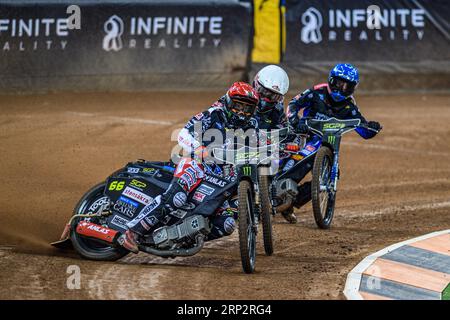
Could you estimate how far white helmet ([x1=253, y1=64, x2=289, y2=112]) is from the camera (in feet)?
36.6

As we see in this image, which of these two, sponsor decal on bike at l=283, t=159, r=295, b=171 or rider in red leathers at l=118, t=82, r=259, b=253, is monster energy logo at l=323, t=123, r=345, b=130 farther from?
rider in red leathers at l=118, t=82, r=259, b=253

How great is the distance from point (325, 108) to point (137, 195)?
3.43 metres

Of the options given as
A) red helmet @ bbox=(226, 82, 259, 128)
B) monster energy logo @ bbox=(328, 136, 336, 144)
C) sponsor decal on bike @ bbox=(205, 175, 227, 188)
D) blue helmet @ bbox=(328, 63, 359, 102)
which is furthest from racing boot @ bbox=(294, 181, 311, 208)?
sponsor decal on bike @ bbox=(205, 175, 227, 188)

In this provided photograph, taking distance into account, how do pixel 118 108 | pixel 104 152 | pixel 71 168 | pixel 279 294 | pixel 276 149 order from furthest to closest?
pixel 118 108
pixel 104 152
pixel 71 168
pixel 276 149
pixel 279 294

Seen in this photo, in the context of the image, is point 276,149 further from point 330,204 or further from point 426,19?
point 426,19

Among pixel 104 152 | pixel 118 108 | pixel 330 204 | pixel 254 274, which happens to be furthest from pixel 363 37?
pixel 254 274

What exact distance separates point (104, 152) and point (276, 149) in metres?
5.42

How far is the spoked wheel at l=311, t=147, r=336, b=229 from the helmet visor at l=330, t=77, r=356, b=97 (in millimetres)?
891

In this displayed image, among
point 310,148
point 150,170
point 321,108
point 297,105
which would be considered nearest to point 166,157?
point 297,105

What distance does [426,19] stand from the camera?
19375 mm

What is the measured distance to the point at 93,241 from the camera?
977cm

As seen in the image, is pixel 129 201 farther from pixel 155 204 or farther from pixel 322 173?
pixel 322 173

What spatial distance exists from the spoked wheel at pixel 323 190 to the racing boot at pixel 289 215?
40 centimetres

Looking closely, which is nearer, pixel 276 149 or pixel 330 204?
pixel 276 149
